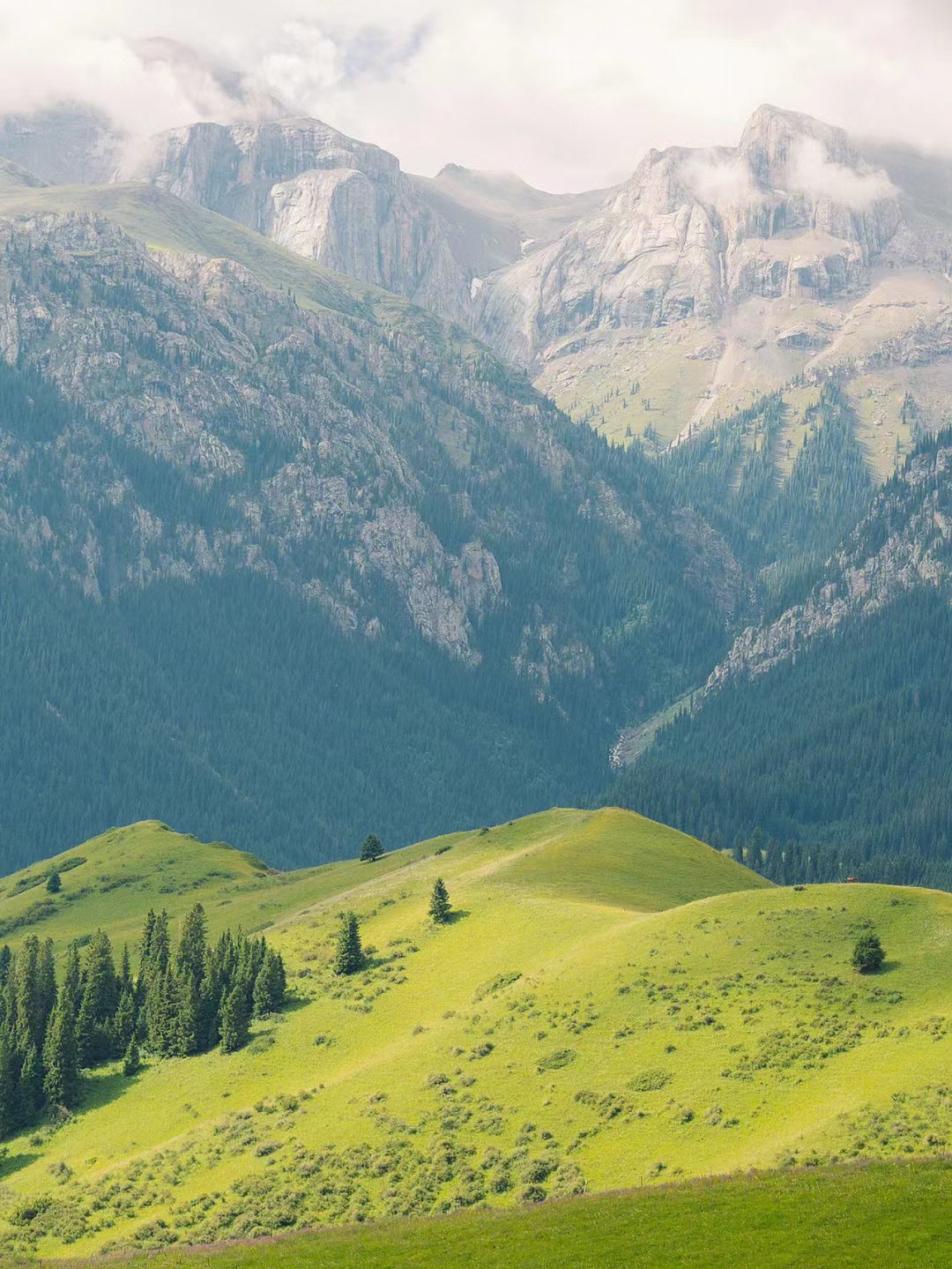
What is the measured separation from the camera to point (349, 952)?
160 meters

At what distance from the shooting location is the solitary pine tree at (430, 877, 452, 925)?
553 ft

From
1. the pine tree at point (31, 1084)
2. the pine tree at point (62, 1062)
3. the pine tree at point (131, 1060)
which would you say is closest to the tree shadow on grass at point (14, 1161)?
the pine tree at point (31, 1084)

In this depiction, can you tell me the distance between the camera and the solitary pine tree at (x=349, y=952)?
160 metres

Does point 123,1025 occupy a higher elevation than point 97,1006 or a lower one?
lower

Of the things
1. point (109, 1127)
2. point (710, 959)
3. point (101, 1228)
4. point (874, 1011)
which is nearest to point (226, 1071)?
point (109, 1127)

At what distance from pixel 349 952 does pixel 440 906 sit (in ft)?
42.9

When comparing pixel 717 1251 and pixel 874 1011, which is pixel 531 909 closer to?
pixel 874 1011

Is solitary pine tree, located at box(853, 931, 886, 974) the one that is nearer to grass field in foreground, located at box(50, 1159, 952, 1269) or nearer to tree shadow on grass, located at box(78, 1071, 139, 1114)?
grass field in foreground, located at box(50, 1159, 952, 1269)

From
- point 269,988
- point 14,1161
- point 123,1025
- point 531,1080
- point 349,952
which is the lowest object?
point 531,1080

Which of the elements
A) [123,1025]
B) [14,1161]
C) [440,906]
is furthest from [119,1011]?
[440,906]

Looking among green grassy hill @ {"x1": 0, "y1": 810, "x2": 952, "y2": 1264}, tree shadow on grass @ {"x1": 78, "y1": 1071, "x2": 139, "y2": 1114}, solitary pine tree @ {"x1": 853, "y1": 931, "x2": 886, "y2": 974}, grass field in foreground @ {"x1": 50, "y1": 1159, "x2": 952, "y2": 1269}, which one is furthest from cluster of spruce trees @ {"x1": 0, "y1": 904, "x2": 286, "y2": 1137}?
solitary pine tree @ {"x1": 853, "y1": 931, "x2": 886, "y2": 974}

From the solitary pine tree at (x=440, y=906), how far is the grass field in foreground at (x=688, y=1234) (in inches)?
2701

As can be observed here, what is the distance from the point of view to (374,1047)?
137 m

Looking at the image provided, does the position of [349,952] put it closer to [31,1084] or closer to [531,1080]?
[31,1084]
